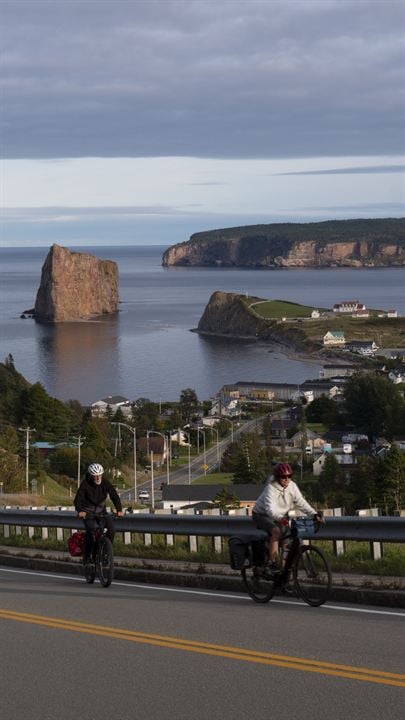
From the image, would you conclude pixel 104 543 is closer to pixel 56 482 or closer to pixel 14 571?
pixel 14 571

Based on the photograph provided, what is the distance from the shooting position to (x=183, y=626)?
1053cm

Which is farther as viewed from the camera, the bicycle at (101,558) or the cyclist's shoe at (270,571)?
the bicycle at (101,558)

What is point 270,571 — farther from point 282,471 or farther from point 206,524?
point 206,524

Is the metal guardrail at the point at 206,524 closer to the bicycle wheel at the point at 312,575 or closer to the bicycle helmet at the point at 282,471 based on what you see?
the bicycle wheel at the point at 312,575

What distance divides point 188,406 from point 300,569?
9194 centimetres

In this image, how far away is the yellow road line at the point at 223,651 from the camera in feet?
26.7

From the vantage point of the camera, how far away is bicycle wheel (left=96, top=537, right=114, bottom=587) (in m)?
13.8

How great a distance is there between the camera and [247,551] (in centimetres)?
1186

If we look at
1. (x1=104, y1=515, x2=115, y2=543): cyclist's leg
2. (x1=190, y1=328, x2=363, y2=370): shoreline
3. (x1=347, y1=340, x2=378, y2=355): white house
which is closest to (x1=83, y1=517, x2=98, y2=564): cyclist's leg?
(x1=104, y1=515, x2=115, y2=543): cyclist's leg

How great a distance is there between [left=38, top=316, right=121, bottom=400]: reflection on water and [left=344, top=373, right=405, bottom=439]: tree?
36.7m

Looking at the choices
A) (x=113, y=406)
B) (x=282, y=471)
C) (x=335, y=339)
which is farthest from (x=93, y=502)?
(x=335, y=339)

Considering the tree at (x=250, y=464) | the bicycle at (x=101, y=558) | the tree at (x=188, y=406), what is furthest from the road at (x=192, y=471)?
the bicycle at (x=101, y=558)

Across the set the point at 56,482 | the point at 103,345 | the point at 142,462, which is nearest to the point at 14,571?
the point at 56,482

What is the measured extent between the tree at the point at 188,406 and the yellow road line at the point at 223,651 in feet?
283
